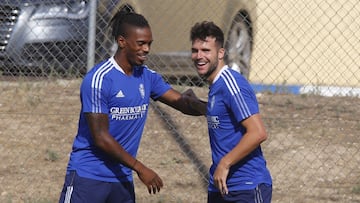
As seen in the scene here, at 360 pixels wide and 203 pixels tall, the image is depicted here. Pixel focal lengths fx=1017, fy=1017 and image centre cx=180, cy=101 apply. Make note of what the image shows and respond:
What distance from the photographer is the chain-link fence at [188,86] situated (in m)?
8.85

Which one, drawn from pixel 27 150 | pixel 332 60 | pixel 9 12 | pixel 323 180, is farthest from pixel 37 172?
pixel 332 60

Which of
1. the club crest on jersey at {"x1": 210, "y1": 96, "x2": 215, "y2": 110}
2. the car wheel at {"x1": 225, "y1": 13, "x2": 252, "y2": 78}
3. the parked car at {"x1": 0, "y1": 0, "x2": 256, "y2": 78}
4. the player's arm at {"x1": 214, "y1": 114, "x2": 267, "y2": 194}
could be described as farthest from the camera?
the car wheel at {"x1": 225, "y1": 13, "x2": 252, "y2": 78}

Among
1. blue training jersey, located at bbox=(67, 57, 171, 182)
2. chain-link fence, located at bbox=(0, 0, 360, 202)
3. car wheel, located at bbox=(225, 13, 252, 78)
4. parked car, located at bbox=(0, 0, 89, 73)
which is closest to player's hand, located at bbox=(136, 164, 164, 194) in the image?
blue training jersey, located at bbox=(67, 57, 171, 182)

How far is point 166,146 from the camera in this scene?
360 inches

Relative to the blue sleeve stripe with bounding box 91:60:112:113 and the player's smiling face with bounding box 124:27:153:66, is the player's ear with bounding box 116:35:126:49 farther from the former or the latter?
the blue sleeve stripe with bounding box 91:60:112:113

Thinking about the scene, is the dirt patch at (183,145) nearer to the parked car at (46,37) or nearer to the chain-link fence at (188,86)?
the chain-link fence at (188,86)

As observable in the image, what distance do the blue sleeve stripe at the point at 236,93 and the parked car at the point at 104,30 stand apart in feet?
9.99

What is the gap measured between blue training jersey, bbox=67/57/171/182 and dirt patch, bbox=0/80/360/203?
2.31m

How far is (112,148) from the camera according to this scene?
6047 millimetres

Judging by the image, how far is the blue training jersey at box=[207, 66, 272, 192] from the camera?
600 cm

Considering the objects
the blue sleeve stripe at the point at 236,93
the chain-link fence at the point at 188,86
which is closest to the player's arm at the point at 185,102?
the blue sleeve stripe at the point at 236,93

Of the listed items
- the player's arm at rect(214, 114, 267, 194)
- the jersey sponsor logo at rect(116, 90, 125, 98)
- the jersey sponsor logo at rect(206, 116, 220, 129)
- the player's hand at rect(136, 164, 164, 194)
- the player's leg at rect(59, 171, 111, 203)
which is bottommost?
the player's leg at rect(59, 171, 111, 203)

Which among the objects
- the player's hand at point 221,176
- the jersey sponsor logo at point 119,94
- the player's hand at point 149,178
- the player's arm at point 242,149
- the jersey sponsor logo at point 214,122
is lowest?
the player's hand at point 149,178

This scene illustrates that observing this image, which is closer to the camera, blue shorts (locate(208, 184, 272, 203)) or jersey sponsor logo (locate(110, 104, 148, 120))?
blue shorts (locate(208, 184, 272, 203))
